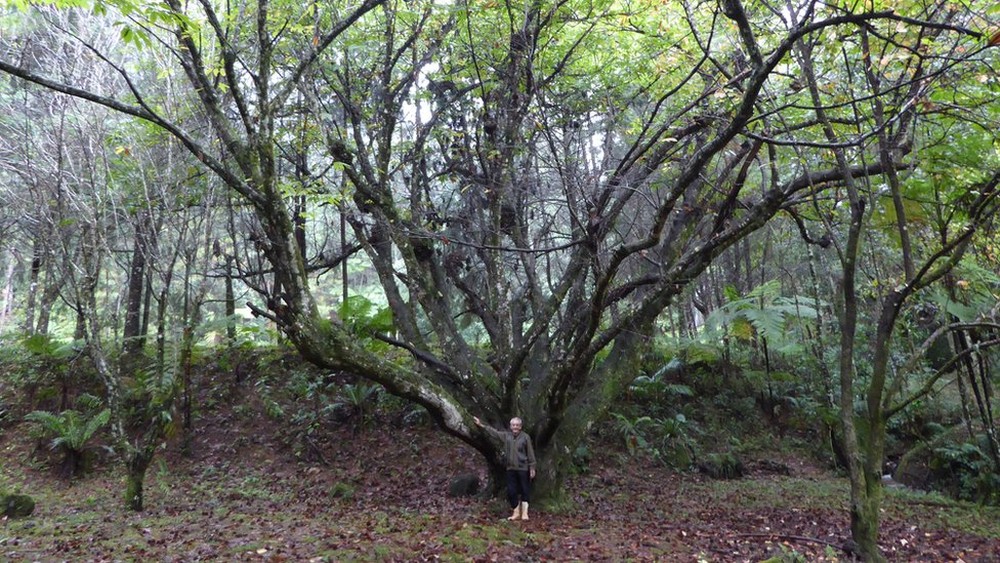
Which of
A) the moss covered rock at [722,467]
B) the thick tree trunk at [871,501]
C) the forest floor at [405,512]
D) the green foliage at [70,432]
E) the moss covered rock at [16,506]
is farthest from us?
the moss covered rock at [722,467]

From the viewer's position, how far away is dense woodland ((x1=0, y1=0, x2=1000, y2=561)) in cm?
612

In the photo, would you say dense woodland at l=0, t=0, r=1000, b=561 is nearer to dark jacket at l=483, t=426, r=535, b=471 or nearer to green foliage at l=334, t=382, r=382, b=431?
green foliage at l=334, t=382, r=382, b=431

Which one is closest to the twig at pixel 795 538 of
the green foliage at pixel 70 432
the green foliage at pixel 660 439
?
the green foliage at pixel 660 439

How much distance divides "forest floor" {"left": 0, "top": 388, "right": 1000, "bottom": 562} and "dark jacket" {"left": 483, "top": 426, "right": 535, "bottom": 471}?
2.35ft

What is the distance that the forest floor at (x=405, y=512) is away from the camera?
19.9ft

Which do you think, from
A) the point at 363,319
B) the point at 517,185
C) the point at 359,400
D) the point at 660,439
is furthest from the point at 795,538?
the point at 363,319

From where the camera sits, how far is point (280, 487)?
9.84m

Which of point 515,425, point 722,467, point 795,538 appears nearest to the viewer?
point 795,538

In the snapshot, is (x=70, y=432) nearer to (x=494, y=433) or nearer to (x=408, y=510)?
(x=408, y=510)

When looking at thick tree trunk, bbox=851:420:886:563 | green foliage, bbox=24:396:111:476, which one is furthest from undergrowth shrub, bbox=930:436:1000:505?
green foliage, bbox=24:396:111:476

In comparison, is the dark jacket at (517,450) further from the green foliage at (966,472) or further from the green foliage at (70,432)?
the green foliage at (966,472)

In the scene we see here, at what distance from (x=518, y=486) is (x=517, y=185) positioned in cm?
426

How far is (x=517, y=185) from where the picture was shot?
884cm

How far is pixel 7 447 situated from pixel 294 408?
16.4 ft
